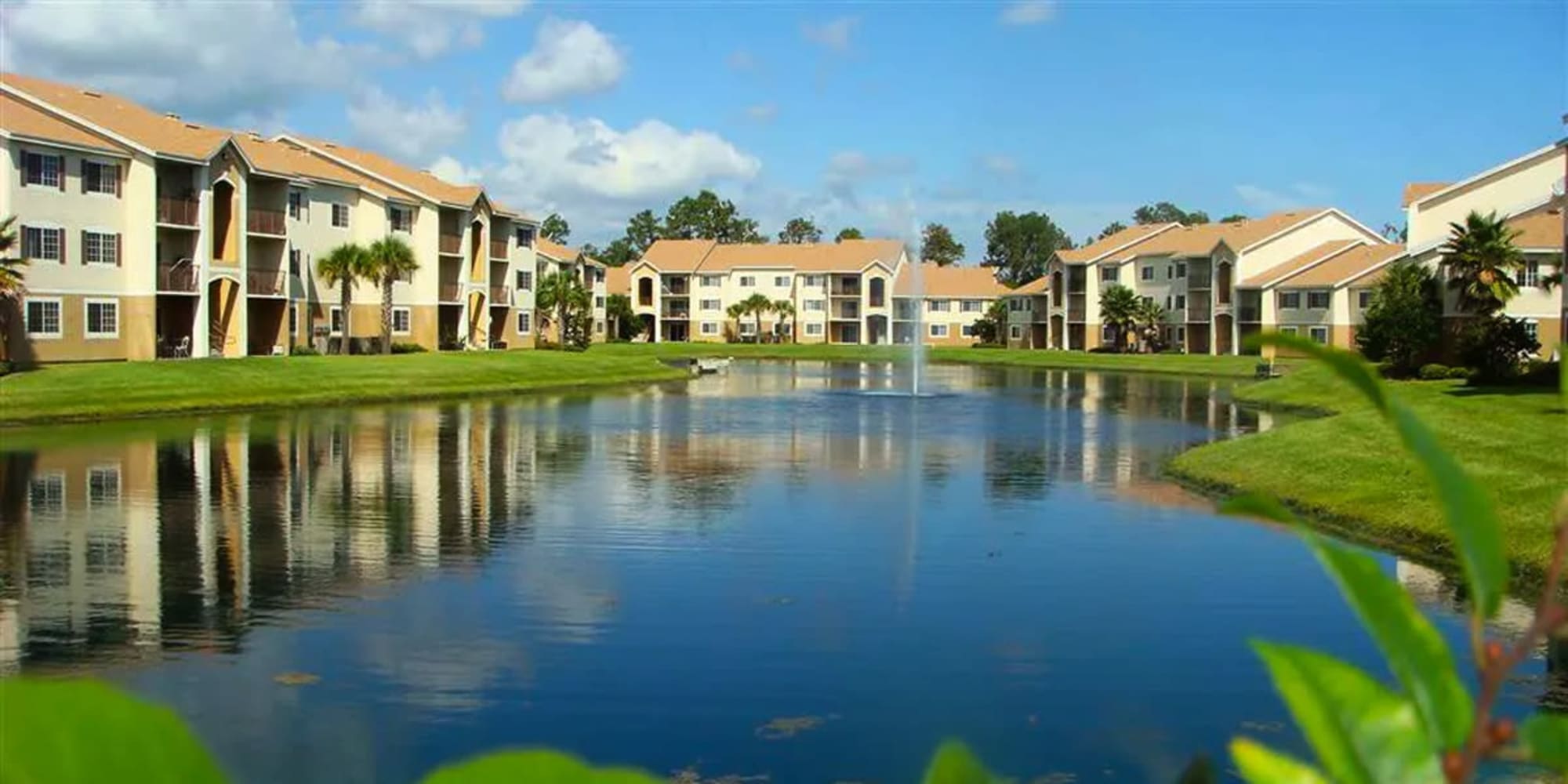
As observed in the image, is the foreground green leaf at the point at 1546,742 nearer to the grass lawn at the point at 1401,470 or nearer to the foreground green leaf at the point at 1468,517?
the foreground green leaf at the point at 1468,517

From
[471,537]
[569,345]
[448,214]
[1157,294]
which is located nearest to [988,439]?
[471,537]

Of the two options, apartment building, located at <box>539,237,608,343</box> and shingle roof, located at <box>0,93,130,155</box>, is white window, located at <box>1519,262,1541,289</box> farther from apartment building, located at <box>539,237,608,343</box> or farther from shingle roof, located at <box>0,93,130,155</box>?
apartment building, located at <box>539,237,608,343</box>

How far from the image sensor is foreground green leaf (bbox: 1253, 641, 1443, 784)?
1418 mm

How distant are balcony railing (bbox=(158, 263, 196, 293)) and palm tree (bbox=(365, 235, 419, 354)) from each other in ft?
31.5

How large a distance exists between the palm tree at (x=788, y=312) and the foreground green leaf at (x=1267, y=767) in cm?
12759

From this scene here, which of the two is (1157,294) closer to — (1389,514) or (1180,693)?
(1389,514)

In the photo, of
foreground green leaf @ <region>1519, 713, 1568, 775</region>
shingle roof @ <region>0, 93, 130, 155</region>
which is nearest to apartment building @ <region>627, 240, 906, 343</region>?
shingle roof @ <region>0, 93, 130, 155</region>

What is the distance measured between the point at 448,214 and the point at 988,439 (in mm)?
47015

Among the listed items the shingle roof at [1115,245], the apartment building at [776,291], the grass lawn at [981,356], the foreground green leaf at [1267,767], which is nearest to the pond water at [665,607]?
the foreground green leaf at [1267,767]

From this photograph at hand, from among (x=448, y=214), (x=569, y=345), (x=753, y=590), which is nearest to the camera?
(x=753, y=590)

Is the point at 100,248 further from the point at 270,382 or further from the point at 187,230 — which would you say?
the point at 270,382

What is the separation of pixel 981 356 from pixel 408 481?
83241 mm

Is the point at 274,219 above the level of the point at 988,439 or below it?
above

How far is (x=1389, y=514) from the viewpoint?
22891mm
